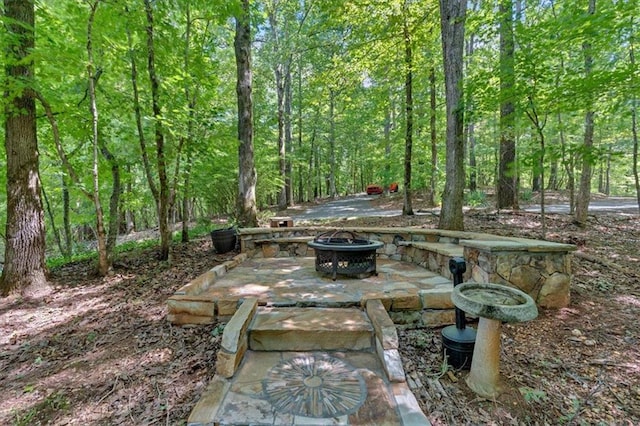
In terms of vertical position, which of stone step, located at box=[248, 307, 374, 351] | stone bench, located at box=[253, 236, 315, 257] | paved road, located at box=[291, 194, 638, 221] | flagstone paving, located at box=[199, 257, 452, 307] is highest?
paved road, located at box=[291, 194, 638, 221]

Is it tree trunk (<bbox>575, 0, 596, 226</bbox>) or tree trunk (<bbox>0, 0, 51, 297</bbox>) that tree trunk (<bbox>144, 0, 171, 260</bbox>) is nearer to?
tree trunk (<bbox>0, 0, 51, 297</bbox>)

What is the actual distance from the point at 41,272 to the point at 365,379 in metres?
4.82

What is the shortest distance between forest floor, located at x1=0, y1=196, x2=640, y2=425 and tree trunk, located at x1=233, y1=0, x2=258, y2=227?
2458mm

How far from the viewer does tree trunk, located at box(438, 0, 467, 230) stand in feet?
15.0

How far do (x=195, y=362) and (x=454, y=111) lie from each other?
469 cm

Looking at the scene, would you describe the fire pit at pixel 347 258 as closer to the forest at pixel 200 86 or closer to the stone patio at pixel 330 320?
the stone patio at pixel 330 320

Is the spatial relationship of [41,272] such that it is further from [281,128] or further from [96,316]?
[281,128]

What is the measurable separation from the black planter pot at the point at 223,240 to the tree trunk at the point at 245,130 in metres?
0.75

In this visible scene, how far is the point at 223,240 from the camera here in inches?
209

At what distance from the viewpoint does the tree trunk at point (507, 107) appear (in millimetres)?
4062

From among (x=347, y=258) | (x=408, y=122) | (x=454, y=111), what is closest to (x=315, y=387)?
(x=347, y=258)

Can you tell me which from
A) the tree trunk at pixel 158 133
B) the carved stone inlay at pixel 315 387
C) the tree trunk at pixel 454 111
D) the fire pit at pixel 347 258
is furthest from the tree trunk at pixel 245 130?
the carved stone inlay at pixel 315 387

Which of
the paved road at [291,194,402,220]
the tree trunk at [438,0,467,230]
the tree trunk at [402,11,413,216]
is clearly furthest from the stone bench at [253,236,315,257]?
the paved road at [291,194,402,220]

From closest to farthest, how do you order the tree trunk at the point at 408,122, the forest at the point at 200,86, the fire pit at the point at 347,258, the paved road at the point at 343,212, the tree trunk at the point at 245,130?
the fire pit at the point at 347,258
the forest at the point at 200,86
the tree trunk at the point at 245,130
the tree trunk at the point at 408,122
the paved road at the point at 343,212
